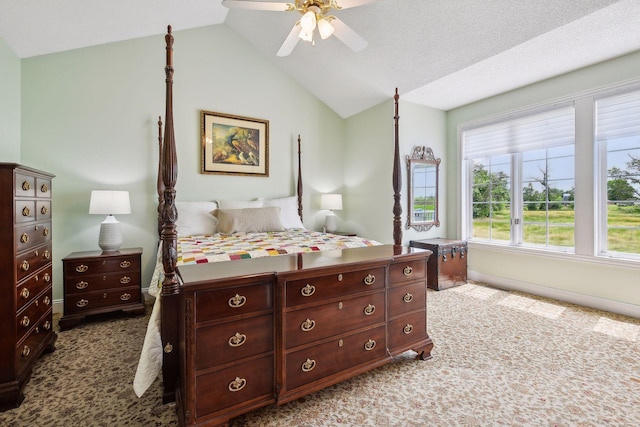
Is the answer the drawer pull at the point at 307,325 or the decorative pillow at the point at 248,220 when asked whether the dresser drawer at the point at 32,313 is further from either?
the drawer pull at the point at 307,325

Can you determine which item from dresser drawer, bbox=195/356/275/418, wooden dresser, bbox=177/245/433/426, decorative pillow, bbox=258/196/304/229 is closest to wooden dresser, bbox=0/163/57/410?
wooden dresser, bbox=177/245/433/426

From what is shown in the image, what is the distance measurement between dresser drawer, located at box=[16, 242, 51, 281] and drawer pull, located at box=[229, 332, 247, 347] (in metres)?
1.44

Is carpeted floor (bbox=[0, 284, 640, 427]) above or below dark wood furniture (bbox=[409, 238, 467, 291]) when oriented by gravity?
below

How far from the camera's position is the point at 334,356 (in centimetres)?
173

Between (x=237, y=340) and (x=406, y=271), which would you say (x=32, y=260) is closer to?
(x=237, y=340)

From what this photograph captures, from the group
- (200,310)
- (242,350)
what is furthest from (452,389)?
(200,310)

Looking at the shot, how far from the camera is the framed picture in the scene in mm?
3885

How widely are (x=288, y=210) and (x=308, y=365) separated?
8.61 ft

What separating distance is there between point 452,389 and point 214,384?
139 cm

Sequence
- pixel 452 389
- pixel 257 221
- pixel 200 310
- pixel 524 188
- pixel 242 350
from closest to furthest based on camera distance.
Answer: pixel 200 310
pixel 242 350
pixel 452 389
pixel 257 221
pixel 524 188

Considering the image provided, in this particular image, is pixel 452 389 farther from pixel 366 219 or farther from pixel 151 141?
pixel 151 141

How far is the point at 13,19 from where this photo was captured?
246 centimetres

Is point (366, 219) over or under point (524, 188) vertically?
under

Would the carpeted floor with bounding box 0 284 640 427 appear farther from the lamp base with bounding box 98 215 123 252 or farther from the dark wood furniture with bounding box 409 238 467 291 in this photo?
the dark wood furniture with bounding box 409 238 467 291
